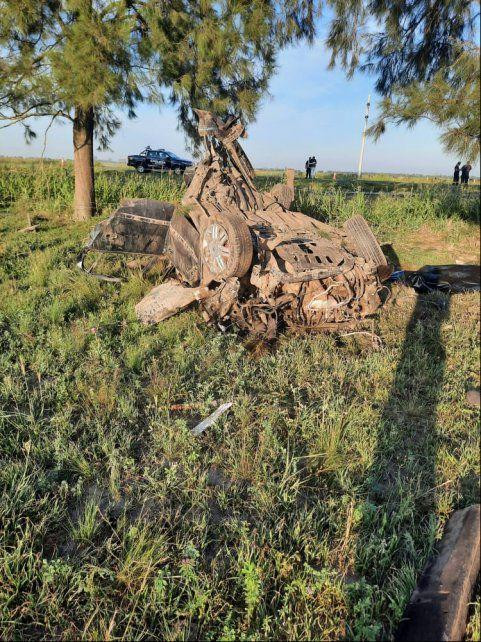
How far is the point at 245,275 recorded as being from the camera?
4688mm

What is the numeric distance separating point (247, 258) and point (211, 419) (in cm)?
194

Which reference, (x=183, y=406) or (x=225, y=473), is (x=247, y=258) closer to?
(x=183, y=406)

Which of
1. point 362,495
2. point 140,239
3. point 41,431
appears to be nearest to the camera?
point 362,495

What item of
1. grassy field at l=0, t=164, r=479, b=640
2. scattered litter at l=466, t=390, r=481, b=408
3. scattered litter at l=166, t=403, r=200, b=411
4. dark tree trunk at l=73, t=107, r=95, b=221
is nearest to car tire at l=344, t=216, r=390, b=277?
grassy field at l=0, t=164, r=479, b=640

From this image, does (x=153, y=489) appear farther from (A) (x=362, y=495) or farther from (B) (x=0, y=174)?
(B) (x=0, y=174)

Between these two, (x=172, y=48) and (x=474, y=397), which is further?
(x=172, y=48)

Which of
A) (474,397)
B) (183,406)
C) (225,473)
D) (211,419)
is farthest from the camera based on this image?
(183,406)

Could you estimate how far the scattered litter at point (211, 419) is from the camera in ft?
9.73

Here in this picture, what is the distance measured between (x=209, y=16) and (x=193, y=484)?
791 cm

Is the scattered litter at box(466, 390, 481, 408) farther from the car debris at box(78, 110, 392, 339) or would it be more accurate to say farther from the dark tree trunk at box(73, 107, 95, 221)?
the dark tree trunk at box(73, 107, 95, 221)

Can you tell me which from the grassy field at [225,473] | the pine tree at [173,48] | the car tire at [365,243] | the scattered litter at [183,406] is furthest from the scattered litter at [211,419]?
the pine tree at [173,48]

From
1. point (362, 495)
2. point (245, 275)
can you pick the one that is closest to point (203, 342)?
point (245, 275)

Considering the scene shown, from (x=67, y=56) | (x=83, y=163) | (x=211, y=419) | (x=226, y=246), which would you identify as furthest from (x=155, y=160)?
(x=211, y=419)

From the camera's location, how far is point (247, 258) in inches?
174
